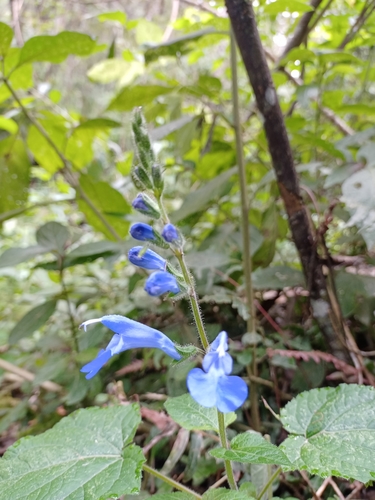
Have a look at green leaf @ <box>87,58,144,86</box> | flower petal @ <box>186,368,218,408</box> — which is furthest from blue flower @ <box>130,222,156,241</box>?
green leaf @ <box>87,58,144,86</box>

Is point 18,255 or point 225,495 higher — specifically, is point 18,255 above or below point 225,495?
above

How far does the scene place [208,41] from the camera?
1.42m

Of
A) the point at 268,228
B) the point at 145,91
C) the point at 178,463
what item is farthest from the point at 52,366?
the point at 145,91

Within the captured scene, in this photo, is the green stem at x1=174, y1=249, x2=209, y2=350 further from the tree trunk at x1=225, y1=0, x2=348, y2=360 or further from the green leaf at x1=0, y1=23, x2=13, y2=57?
the green leaf at x1=0, y1=23, x2=13, y2=57

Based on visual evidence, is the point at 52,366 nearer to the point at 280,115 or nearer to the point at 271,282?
the point at 271,282

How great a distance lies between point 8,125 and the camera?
171cm

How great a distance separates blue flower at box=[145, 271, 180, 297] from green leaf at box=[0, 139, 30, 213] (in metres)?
1.27

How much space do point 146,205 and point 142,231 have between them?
5 cm

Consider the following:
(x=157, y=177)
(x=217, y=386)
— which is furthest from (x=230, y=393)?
(x=157, y=177)

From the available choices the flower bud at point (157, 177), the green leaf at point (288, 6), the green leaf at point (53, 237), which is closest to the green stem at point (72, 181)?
the green leaf at point (53, 237)

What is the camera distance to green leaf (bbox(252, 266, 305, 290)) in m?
1.19

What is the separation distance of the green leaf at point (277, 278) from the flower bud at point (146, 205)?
0.60 meters

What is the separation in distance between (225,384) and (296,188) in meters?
0.75

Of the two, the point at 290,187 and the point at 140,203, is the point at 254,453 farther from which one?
the point at 290,187
